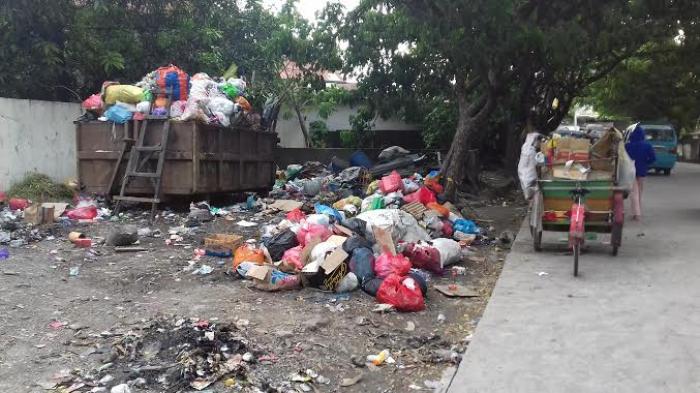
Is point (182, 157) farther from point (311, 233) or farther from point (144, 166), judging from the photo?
point (311, 233)

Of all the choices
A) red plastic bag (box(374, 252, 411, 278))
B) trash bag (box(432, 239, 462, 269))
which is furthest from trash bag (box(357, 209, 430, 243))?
red plastic bag (box(374, 252, 411, 278))

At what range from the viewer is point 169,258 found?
25.0ft

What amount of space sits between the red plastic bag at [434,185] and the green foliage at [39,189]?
6.86 meters

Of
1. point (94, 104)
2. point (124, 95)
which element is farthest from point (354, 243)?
point (94, 104)

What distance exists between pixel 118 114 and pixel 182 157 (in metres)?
1.39

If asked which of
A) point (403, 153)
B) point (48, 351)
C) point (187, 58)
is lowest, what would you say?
point (48, 351)

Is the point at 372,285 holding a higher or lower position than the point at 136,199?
lower

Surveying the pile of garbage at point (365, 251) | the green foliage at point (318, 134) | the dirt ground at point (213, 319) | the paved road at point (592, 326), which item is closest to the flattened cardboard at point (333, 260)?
the pile of garbage at point (365, 251)

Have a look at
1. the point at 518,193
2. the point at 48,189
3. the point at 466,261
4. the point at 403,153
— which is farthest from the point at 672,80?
the point at 48,189

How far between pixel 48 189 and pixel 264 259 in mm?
6451

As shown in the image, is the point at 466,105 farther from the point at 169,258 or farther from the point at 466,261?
the point at 169,258

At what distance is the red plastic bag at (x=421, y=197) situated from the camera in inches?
430

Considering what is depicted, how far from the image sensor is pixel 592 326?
16.8 feet

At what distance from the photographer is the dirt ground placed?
436 cm
